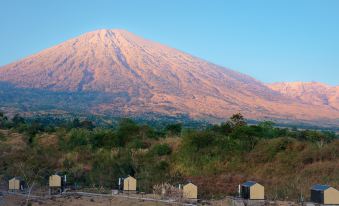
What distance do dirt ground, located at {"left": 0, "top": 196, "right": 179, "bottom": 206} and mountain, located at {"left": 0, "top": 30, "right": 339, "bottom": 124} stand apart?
2486 inches

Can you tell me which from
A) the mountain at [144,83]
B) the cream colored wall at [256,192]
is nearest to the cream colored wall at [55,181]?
the cream colored wall at [256,192]

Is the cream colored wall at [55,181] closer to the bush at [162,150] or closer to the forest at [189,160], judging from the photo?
the forest at [189,160]

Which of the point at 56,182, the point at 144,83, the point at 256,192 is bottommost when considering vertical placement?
the point at 56,182

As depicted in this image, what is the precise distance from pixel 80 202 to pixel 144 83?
91.0 meters

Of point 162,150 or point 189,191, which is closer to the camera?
point 189,191

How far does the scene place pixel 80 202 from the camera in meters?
17.9

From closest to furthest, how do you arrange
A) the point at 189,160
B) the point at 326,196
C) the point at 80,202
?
the point at 326,196, the point at 80,202, the point at 189,160

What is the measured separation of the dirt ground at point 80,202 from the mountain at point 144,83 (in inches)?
2486

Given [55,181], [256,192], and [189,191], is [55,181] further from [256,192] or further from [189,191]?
[256,192]

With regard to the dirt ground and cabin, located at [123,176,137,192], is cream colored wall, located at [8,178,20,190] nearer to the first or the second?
the dirt ground

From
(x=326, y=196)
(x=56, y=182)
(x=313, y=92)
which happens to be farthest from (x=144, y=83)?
(x=326, y=196)

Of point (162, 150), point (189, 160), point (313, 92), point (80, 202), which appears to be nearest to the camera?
point (80, 202)

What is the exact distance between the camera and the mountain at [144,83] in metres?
92.1

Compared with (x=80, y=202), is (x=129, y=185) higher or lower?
higher
